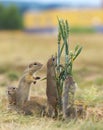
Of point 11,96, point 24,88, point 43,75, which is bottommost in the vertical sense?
point 11,96

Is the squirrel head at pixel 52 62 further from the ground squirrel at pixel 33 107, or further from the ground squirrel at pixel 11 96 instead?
the ground squirrel at pixel 11 96

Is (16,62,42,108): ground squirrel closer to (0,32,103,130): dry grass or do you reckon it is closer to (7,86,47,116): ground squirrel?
(7,86,47,116): ground squirrel

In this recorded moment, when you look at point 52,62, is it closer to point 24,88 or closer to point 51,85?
point 51,85

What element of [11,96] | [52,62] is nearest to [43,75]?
[11,96]

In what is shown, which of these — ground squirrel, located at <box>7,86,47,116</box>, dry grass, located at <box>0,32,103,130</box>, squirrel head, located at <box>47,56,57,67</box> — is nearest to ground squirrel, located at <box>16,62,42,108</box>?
ground squirrel, located at <box>7,86,47,116</box>

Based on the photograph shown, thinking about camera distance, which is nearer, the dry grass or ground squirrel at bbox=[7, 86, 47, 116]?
the dry grass

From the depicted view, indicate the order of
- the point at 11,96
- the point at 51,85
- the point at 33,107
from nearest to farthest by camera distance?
the point at 51,85 → the point at 33,107 → the point at 11,96

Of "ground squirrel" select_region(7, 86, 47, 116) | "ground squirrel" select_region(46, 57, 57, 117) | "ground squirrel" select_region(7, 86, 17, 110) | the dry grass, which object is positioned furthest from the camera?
"ground squirrel" select_region(7, 86, 17, 110)

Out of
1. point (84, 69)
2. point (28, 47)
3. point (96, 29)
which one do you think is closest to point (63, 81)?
point (84, 69)

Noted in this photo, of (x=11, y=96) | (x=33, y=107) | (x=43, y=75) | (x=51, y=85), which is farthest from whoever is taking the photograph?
(x=43, y=75)

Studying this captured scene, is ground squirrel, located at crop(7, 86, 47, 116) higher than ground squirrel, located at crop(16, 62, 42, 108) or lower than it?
lower

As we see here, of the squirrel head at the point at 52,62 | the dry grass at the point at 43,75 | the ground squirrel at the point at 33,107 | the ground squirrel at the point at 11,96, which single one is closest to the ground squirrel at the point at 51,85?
the squirrel head at the point at 52,62

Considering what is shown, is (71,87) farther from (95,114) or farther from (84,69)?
(84,69)

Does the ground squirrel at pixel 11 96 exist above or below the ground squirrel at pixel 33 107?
above
